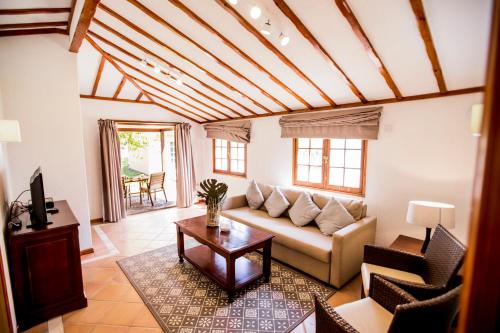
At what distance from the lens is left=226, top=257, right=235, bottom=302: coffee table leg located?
2.41 meters

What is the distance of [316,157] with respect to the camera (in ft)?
13.3

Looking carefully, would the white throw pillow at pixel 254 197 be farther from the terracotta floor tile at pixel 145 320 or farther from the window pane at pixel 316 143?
the terracotta floor tile at pixel 145 320

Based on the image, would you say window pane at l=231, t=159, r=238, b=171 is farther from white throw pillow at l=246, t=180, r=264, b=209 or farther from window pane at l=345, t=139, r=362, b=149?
window pane at l=345, t=139, r=362, b=149

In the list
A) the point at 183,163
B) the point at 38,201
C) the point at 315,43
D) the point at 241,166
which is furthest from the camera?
the point at 183,163

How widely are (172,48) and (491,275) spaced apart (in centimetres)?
352

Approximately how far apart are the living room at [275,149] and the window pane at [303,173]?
0.7 inches

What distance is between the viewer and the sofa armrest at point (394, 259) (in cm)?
219

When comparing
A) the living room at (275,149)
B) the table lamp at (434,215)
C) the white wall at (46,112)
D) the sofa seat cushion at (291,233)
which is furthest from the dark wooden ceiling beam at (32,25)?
the table lamp at (434,215)

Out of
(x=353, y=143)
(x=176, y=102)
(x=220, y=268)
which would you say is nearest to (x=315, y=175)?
(x=353, y=143)

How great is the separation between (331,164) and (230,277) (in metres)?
2.31

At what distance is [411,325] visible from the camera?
1.29 m

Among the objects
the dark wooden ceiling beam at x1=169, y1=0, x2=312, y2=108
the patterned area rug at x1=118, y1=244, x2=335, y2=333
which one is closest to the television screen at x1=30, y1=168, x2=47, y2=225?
the patterned area rug at x1=118, y1=244, x2=335, y2=333

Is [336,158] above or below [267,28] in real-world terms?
below

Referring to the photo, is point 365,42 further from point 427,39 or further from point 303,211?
point 303,211
